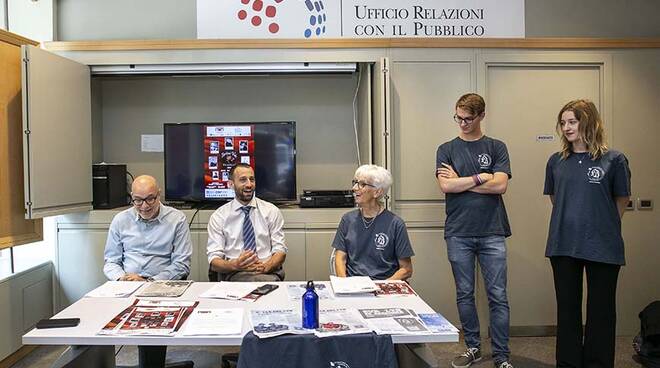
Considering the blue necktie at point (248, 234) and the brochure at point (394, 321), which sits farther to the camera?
the blue necktie at point (248, 234)

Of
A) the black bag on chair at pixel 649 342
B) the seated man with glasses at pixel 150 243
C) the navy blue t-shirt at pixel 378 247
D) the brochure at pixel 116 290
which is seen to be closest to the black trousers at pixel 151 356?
the seated man with glasses at pixel 150 243

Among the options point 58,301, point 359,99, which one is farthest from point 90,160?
point 359,99

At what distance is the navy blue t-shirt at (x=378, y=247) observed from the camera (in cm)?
266

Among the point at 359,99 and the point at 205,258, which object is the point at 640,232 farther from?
the point at 205,258

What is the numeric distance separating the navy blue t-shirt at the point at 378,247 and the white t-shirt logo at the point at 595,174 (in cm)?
97

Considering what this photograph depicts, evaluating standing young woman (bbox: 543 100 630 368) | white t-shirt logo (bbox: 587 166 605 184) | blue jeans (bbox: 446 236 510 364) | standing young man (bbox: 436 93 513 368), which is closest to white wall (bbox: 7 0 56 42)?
standing young man (bbox: 436 93 513 368)

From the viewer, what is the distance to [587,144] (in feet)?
8.55

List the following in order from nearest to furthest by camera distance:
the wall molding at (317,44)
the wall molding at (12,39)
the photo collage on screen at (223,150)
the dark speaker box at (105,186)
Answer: the wall molding at (12,39), the wall molding at (317,44), the dark speaker box at (105,186), the photo collage on screen at (223,150)

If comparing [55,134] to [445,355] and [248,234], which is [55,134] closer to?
[248,234]

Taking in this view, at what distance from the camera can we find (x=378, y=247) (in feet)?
→ 8.75

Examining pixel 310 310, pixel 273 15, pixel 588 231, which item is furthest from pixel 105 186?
pixel 588 231

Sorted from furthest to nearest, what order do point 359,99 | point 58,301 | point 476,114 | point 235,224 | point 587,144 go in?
point 359,99
point 58,301
point 235,224
point 476,114
point 587,144

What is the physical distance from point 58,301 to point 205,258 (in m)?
1.08

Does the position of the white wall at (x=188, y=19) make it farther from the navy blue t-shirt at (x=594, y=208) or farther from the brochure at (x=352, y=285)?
the brochure at (x=352, y=285)
